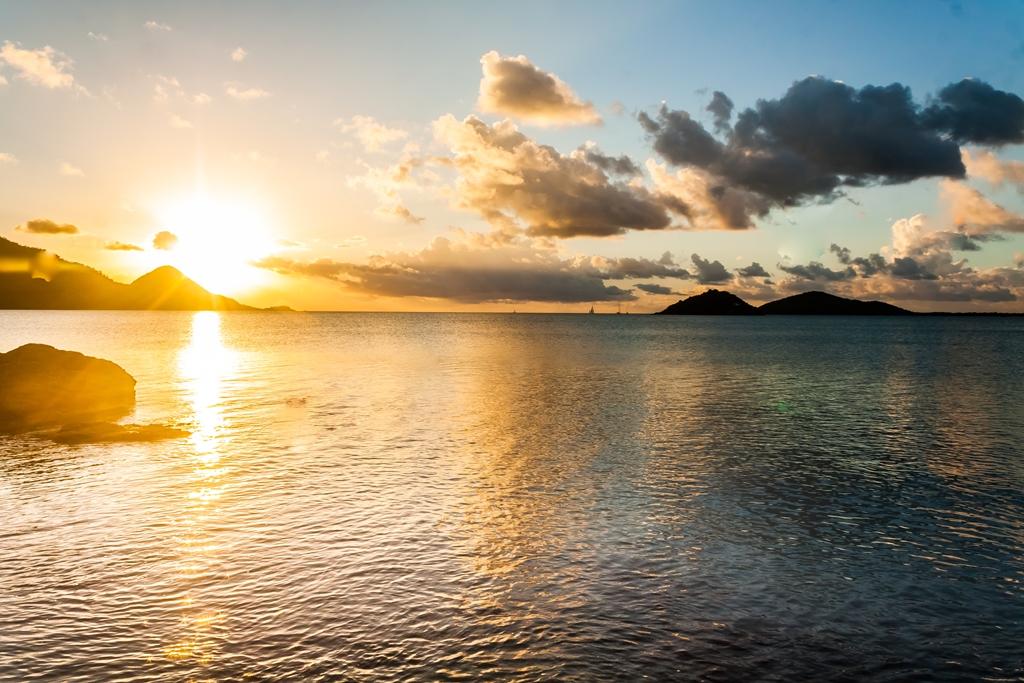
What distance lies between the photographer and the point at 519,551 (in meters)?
23.2

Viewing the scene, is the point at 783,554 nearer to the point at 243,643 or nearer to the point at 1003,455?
the point at 243,643

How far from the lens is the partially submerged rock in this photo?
43.9 m

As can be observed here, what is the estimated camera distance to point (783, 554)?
76.0 ft

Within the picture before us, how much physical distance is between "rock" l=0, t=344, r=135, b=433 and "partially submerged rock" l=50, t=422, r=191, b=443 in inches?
172

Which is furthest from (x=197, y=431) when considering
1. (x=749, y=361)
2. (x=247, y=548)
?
(x=749, y=361)

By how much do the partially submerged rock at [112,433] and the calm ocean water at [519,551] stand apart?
7.97 feet

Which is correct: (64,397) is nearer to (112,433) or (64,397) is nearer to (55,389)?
(55,389)

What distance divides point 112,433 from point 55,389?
54.3 ft

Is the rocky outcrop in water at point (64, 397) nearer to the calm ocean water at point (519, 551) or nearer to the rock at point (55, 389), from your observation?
the rock at point (55, 389)

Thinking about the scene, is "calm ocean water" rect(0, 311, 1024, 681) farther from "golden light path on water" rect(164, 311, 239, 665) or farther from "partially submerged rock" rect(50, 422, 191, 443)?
"partially submerged rock" rect(50, 422, 191, 443)

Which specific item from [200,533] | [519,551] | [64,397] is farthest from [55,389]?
[519,551]

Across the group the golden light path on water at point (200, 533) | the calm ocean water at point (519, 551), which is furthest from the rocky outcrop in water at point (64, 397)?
the golden light path on water at point (200, 533)

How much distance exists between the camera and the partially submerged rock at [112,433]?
4391cm

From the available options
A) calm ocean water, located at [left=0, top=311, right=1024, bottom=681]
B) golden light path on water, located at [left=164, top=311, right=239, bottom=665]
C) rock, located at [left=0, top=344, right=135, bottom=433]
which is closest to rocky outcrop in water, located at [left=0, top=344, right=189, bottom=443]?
rock, located at [left=0, top=344, right=135, bottom=433]
